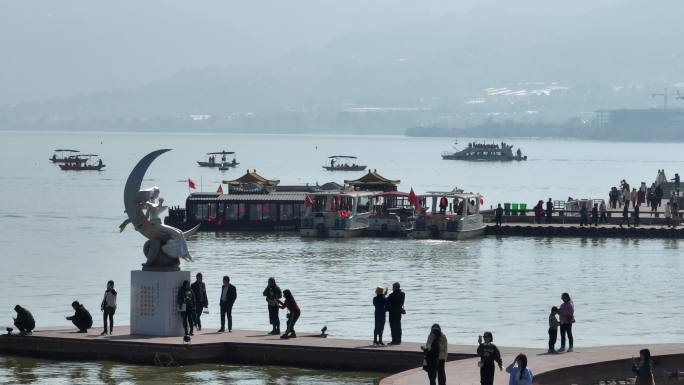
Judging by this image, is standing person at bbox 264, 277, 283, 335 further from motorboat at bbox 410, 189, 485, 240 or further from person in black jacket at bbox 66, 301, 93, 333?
motorboat at bbox 410, 189, 485, 240

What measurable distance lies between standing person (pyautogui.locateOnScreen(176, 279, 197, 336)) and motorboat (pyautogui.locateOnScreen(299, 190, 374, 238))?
4273 centimetres

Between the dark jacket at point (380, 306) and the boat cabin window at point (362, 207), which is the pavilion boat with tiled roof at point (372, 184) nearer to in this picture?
the boat cabin window at point (362, 207)

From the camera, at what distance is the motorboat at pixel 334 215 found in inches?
2950

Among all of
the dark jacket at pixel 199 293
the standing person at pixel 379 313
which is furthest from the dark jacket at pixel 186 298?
the standing person at pixel 379 313

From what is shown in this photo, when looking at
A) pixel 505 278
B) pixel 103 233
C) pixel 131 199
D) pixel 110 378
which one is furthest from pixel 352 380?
pixel 103 233

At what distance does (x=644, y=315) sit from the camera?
43.4 metres

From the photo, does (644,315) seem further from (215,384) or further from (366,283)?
(215,384)

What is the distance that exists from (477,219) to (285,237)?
941cm

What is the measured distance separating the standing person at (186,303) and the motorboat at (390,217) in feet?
143

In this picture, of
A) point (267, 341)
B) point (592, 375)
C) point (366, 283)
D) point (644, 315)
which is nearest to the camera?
point (592, 375)

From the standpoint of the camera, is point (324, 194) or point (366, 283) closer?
point (366, 283)

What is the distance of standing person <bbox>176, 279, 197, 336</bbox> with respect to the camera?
103ft

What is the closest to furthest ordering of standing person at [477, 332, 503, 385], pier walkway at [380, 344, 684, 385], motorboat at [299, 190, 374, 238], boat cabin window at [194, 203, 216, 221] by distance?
1. standing person at [477, 332, 503, 385]
2. pier walkway at [380, 344, 684, 385]
3. motorboat at [299, 190, 374, 238]
4. boat cabin window at [194, 203, 216, 221]

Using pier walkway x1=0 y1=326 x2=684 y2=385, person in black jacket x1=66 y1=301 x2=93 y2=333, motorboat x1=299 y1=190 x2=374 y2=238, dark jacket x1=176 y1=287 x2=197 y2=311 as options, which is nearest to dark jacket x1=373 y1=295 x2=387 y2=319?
pier walkway x1=0 y1=326 x2=684 y2=385
